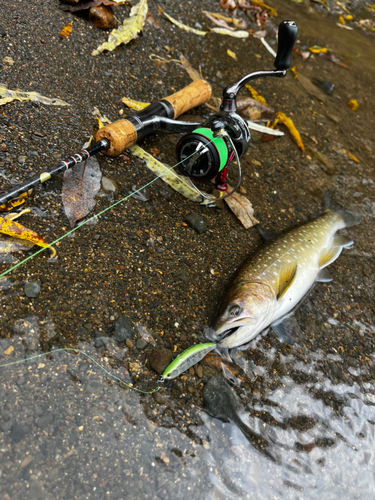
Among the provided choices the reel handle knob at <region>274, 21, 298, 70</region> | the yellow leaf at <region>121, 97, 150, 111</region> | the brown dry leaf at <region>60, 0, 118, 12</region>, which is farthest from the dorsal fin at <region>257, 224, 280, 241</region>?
the brown dry leaf at <region>60, 0, 118, 12</region>

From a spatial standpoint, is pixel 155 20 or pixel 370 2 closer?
pixel 155 20

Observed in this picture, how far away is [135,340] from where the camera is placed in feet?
7.61

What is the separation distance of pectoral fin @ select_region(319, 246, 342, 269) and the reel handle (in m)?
1.82

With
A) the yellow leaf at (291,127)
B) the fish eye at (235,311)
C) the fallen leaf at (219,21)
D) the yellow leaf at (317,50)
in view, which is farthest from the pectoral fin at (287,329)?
the yellow leaf at (317,50)

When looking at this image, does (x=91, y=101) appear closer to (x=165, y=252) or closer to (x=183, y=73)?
(x=183, y=73)

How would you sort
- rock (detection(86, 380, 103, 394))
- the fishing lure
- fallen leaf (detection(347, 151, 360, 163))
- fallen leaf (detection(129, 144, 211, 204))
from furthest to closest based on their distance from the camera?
fallen leaf (detection(347, 151, 360, 163)) → fallen leaf (detection(129, 144, 211, 204)) → the fishing lure → rock (detection(86, 380, 103, 394))

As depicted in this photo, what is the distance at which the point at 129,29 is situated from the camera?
4156 millimetres

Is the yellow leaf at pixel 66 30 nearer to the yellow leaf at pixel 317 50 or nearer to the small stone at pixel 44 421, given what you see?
the small stone at pixel 44 421

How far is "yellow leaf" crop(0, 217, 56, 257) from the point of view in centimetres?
231

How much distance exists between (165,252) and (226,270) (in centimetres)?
51

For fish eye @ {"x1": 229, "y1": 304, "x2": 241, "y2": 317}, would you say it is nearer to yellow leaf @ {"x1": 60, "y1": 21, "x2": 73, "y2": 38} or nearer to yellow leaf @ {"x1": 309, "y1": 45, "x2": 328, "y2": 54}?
yellow leaf @ {"x1": 60, "y1": 21, "x2": 73, "y2": 38}

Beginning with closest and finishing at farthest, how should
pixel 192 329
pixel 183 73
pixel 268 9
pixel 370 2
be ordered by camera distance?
pixel 192 329 < pixel 183 73 < pixel 268 9 < pixel 370 2

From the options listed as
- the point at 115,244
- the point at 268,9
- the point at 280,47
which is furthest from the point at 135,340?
the point at 268,9

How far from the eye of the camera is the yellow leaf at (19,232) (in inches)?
91.0
